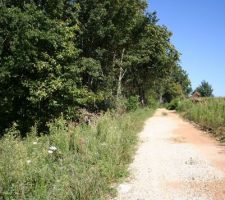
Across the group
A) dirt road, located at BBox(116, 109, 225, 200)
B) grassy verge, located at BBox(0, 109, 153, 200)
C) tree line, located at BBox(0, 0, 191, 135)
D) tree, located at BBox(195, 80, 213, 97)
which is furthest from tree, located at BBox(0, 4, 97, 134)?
tree, located at BBox(195, 80, 213, 97)

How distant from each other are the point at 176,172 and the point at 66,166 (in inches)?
113

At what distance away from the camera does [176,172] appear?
952 centimetres

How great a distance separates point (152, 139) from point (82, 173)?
824 cm

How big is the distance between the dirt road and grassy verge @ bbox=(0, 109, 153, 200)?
48 centimetres

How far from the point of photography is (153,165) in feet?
34.2

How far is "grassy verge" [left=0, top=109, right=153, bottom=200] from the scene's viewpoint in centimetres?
707

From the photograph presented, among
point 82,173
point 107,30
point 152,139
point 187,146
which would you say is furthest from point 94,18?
point 82,173

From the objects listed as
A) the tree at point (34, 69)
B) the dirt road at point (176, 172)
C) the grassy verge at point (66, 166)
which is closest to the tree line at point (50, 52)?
the tree at point (34, 69)

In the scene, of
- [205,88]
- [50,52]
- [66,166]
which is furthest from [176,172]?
[205,88]

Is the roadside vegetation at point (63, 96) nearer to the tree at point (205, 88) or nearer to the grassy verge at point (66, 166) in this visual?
the grassy verge at point (66, 166)

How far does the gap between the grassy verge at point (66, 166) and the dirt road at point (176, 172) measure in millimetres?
480

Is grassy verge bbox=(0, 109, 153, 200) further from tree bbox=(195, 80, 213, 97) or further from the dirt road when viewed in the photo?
tree bbox=(195, 80, 213, 97)

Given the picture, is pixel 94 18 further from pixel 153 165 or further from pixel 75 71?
pixel 153 165

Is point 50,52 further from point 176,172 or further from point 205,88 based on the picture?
point 205,88
